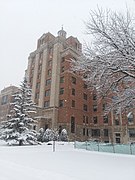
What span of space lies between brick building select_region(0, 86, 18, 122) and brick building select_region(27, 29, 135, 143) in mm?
9696

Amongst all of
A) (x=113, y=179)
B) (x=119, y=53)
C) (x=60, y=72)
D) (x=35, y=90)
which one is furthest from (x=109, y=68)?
(x=35, y=90)

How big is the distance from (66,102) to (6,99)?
26.4 metres

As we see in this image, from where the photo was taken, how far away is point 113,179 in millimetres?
7117

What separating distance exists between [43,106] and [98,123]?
46.6 ft

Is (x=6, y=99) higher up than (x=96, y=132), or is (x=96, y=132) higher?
(x=6, y=99)

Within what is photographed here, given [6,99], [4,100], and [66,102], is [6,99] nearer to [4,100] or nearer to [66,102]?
[4,100]

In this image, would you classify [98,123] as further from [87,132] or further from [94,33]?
[94,33]

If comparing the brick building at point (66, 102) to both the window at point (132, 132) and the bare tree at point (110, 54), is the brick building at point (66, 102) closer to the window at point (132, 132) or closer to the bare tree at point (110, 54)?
the window at point (132, 132)

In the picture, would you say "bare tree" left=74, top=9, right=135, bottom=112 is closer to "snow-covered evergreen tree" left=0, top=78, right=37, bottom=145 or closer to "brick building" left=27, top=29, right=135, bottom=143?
"snow-covered evergreen tree" left=0, top=78, right=37, bottom=145

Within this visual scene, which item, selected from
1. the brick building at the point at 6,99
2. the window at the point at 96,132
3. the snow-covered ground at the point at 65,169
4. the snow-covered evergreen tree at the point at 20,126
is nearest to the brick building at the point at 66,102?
the window at the point at 96,132

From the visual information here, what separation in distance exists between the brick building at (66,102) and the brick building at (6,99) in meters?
9.70

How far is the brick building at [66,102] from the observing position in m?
42.8

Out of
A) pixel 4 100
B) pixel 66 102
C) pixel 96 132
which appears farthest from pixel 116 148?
pixel 4 100

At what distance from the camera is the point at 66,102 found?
42.8m
